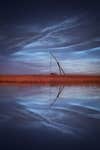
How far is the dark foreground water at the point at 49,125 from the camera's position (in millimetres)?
1367

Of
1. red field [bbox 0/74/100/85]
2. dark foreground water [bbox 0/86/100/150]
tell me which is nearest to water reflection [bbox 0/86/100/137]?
dark foreground water [bbox 0/86/100/150]

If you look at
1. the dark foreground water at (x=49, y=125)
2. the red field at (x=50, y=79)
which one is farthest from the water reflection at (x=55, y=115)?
the red field at (x=50, y=79)

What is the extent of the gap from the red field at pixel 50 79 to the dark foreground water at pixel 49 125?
2.10 metres

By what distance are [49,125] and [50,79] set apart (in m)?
3.06

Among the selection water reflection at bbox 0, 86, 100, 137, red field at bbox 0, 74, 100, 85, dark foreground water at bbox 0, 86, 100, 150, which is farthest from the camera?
red field at bbox 0, 74, 100, 85

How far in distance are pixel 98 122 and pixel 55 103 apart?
835mm

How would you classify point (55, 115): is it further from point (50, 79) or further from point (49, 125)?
point (50, 79)

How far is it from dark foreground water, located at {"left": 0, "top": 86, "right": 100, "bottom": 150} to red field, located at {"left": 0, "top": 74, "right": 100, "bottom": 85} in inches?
82.7

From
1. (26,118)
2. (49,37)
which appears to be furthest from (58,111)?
(49,37)

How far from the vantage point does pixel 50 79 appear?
15.9 ft

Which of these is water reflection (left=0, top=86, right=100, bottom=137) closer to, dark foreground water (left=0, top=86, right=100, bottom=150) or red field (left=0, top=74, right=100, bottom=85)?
dark foreground water (left=0, top=86, right=100, bottom=150)

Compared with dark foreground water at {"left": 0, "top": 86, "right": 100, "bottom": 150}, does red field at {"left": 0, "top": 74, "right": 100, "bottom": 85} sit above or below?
above

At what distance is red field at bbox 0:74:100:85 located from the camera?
15.9 feet

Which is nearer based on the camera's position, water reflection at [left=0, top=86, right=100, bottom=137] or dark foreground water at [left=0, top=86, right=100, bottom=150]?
dark foreground water at [left=0, top=86, right=100, bottom=150]
